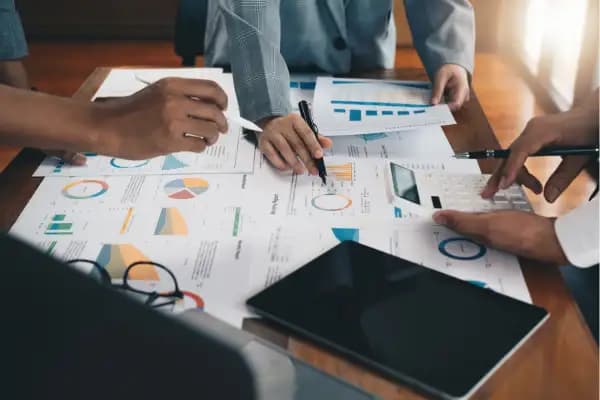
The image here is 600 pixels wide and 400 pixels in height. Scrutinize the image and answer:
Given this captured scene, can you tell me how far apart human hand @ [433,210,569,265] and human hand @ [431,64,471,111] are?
0.49m

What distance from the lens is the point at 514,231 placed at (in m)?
0.86

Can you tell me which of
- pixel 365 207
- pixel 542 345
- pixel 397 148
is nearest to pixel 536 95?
pixel 397 148

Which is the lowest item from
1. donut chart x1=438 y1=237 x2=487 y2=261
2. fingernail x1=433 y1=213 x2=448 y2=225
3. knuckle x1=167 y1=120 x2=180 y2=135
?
donut chart x1=438 y1=237 x2=487 y2=261

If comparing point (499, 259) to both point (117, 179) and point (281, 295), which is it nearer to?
point (281, 295)

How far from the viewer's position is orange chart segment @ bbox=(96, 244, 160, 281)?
84 centimetres

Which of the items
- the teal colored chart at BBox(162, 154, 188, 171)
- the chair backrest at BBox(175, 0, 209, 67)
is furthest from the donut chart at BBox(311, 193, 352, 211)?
the chair backrest at BBox(175, 0, 209, 67)

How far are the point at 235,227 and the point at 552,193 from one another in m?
0.49

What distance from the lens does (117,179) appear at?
1091mm

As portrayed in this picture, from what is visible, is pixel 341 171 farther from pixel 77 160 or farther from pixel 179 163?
pixel 77 160

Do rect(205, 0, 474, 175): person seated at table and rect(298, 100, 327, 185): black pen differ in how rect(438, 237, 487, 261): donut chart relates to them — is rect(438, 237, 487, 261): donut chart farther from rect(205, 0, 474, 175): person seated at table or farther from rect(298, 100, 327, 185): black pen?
rect(205, 0, 474, 175): person seated at table

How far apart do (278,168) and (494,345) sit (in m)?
0.51

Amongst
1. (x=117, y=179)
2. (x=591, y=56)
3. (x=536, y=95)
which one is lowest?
(x=536, y=95)

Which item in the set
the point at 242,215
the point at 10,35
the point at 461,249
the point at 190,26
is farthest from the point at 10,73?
the point at 461,249

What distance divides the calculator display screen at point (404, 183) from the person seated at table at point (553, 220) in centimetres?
9
